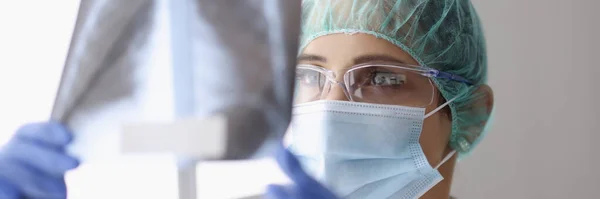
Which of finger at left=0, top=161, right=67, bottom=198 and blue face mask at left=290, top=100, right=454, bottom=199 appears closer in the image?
finger at left=0, top=161, right=67, bottom=198

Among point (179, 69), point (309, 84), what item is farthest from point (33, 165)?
point (309, 84)

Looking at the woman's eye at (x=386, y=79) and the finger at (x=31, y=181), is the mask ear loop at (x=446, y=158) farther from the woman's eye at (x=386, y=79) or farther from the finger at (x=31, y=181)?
the finger at (x=31, y=181)

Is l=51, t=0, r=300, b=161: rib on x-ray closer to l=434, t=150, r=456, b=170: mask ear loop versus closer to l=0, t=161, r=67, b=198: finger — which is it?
l=0, t=161, r=67, b=198: finger

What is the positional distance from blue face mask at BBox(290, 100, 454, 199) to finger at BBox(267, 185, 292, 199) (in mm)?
438

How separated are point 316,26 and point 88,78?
2.28 ft

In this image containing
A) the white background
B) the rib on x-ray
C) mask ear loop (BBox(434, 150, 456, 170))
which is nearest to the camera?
the rib on x-ray

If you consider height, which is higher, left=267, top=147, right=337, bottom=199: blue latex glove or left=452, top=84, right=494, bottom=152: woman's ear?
left=267, top=147, right=337, bottom=199: blue latex glove

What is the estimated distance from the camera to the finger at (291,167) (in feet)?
1.98

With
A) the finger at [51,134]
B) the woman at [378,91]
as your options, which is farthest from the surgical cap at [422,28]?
the finger at [51,134]

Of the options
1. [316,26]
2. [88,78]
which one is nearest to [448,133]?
[316,26]

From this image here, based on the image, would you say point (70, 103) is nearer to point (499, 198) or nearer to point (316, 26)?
point (316, 26)

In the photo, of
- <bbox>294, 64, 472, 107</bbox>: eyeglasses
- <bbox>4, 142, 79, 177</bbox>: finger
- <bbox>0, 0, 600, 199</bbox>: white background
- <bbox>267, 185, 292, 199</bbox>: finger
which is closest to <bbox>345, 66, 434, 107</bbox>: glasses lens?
<bbox>294, 64, 472, 107</bbox>: eyeglasses

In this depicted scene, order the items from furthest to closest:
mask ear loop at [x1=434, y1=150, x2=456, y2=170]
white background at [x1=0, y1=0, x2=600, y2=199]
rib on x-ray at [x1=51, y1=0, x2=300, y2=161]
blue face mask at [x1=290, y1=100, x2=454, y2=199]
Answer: white background at [x1=0, y1=0, x2=600, y2=199] < mask ear loop at [x1=434, y1=150, x2=456, y2=170] < blue face mask at [x1=290, y1=100, x2=454, y2=199] < rib on x-ray at [x1=51, y1=0, x2=300, y2=161]

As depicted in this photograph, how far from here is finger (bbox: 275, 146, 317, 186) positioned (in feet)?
1.98
